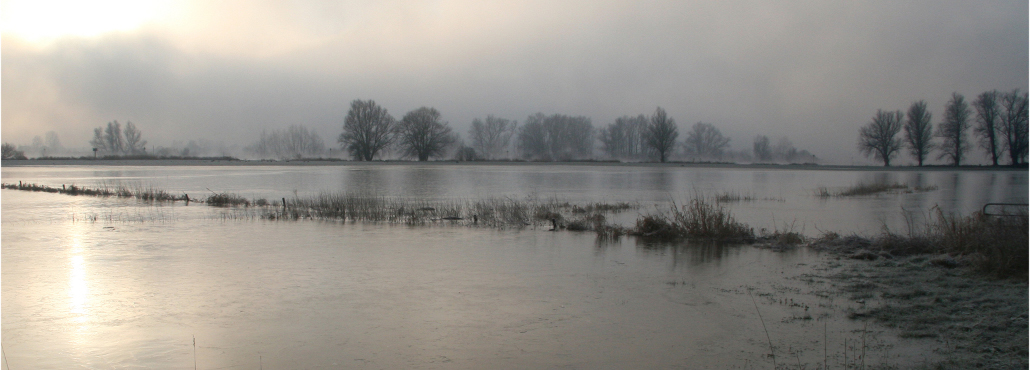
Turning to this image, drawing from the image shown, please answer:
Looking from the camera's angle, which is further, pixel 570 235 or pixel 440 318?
pixel 570 235

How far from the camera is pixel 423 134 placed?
8731cm

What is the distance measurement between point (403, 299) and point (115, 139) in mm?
111791

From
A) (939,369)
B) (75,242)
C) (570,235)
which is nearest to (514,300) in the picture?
(939,369)

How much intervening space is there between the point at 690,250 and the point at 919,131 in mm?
81662

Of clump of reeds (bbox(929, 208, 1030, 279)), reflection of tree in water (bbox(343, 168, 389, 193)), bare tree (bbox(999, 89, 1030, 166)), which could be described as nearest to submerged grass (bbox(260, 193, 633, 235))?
clump of reeds (bbox(929, 208, 1030, 279))

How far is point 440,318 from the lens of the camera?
239 inches

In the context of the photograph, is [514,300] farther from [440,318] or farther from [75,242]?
[75,242]

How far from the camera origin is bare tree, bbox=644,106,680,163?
95000mm

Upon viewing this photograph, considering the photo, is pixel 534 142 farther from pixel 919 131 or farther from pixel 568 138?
pixel 919 131

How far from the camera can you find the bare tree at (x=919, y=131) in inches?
2997

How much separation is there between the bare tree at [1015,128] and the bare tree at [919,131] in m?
8.86

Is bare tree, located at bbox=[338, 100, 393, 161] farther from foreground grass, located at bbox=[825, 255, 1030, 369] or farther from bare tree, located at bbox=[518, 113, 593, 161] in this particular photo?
foreground grass, located at bbox=[825, 255, 1030, 369]

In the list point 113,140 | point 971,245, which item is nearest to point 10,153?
point 113,140

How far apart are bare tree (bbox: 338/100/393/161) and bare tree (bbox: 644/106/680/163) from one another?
40.6 meters
